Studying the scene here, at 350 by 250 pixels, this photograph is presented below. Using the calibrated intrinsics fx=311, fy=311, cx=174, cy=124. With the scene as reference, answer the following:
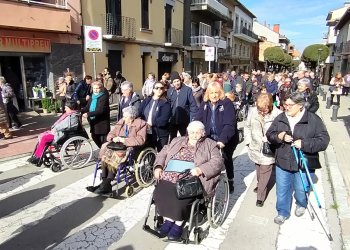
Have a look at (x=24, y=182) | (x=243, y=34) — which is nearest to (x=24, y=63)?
(x=24, y=182)

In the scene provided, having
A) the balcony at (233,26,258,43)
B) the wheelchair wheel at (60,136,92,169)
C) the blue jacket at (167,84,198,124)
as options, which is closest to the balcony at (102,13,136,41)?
the blue jacket at (167,84,198,124)

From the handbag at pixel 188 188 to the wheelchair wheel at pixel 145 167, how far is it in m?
1.54

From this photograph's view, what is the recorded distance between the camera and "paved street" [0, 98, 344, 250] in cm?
356

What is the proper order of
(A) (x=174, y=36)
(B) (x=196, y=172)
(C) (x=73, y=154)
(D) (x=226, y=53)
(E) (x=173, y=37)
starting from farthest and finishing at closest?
(D) (x=226, y=53) < (A) (x=174, y=36) < (E) (x=173, y=37) < (C) (x=73, y=154) < (B) (x=196, y=172)

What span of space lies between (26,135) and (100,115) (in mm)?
3587

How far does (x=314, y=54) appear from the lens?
49.2 metres

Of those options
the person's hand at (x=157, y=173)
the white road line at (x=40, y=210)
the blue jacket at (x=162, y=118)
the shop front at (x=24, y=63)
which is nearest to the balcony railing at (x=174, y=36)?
the shop front at (x=24, y=63)

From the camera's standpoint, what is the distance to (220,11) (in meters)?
27.5

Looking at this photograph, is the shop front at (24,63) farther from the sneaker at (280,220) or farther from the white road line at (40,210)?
the sneaker at (280,220)

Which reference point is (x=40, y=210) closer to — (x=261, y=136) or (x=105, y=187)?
(x=105, y=187)

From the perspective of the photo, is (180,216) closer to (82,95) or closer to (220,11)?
(82,95)

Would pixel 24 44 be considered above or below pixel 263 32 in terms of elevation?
below

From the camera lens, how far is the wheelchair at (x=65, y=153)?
5.75m

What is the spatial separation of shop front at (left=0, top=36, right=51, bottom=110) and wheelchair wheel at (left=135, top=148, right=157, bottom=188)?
7885 millimetres
